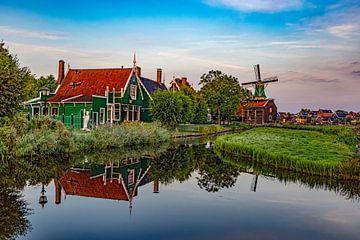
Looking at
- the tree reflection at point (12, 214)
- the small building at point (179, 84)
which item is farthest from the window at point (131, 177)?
the small building at point (179, 84)

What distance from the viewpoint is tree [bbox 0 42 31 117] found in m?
14.9

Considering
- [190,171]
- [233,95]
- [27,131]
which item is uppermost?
[233,95]

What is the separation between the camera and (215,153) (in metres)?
23.8

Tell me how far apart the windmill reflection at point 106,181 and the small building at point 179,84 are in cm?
3261

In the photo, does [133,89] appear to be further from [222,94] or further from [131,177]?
[131,177]

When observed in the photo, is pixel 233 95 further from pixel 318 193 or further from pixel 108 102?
pixel 318 193

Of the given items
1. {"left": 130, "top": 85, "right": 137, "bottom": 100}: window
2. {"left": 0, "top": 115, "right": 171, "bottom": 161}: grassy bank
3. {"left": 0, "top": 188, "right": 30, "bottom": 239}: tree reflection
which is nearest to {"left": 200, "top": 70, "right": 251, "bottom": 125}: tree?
{"left": 130, "top": 85, "right": 137, "bottom": 100}: window

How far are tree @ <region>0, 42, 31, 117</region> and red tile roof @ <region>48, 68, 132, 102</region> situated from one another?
720 inches

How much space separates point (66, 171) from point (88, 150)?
7498mm

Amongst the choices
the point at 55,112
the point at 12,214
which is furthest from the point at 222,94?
the point at 12,214

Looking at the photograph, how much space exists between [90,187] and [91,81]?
88.1 feet

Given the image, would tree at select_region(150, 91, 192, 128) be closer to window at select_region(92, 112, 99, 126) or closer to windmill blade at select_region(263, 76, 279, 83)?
window at select_region(92, 112, 99, 126)

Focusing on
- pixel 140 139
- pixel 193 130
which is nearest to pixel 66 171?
pixel 140 139

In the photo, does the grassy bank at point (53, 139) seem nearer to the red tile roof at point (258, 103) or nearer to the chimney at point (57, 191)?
the chimney at point (57, 191)
